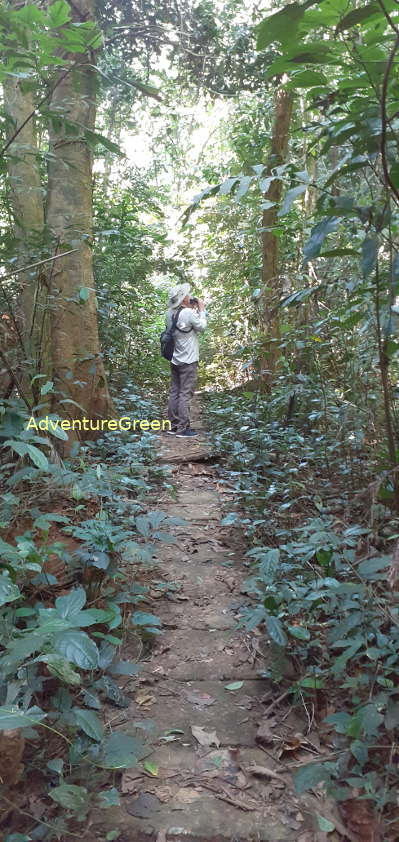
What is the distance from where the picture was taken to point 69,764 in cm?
203

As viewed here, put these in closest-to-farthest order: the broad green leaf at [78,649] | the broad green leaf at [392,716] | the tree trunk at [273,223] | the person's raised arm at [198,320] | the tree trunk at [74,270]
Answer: the broad green leaf at [78,649]
the broad green leaf at [392,716]
the tree trunk at [74,270]
the tree trunk at [273,223]
the person's raised arm at [198,320]

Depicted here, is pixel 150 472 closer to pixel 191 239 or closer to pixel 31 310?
pixel 31 310

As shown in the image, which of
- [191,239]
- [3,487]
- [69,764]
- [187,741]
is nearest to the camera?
[69,764]

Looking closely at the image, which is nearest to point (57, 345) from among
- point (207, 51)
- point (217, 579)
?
point (217, 579)

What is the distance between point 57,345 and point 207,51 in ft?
17.4

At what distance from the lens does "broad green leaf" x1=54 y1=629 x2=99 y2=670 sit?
174 cm

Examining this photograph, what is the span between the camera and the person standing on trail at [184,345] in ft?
24.3

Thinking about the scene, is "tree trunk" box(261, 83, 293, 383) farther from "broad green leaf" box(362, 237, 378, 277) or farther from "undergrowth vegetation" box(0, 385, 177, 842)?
"broad green leaf" box(362, 237, 378, 277)

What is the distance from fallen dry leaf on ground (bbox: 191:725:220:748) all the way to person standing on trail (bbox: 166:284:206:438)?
16.7ft

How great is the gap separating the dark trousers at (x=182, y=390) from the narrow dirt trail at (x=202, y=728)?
3.60 m

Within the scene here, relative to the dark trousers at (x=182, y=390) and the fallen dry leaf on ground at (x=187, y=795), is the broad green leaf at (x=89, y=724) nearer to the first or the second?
the fallen dry leaf on ground at (x=187, y=795)

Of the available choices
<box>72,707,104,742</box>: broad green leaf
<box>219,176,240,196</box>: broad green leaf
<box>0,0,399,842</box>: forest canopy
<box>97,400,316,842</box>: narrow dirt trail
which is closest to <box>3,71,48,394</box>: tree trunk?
<box>0,0,399,842</box>: forest canopy

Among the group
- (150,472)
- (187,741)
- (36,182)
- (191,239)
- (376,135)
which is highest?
(191,239)

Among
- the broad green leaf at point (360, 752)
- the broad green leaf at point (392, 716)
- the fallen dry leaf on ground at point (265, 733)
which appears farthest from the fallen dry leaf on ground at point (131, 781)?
the broad green leaf at point (392, 716)
